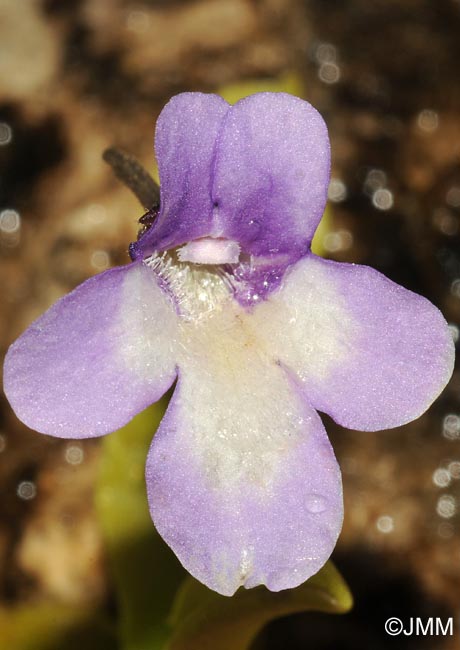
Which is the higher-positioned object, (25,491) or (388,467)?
(25,491)

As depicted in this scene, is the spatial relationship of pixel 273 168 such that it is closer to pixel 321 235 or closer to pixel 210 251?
pixel 210 251

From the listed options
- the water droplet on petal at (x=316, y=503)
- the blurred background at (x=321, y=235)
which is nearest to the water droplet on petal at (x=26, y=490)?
the blurred background at (x=321, y=235)

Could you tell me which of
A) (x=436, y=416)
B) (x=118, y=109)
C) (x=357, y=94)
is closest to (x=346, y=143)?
(x=357, y=94)

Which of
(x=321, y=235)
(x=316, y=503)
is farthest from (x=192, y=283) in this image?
(x=321, y=235)

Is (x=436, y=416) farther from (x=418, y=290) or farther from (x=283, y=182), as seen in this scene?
(x=283, y=182)

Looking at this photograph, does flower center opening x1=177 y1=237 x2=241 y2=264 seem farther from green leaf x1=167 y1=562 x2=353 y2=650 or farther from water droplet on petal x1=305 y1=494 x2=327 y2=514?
green leaf x1=167 y1=562 x2=353 y2=650

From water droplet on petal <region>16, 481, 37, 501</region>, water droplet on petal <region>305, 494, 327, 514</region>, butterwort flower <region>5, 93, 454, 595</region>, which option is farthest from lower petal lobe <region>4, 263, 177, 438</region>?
water droplet on petal <region>16, 481, 37, 501</region>

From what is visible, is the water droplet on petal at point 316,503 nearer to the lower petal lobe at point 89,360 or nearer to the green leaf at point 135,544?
the lower petal lobe at point 89,360
